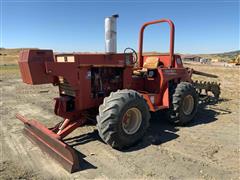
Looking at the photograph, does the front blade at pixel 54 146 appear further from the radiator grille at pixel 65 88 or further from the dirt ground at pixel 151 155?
the radiator grille at pixel 65 88

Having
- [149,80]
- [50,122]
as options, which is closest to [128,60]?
[149,80]

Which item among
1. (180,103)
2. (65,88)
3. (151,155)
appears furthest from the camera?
(180,103)

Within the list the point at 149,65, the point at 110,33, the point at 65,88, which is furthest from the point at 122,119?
the point at 149,65

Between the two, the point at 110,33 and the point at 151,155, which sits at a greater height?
the point at 110,33

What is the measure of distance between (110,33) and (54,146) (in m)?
2.47

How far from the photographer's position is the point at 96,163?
406 centimetres

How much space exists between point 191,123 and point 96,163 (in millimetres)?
3280

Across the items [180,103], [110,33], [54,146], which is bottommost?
[54,146]

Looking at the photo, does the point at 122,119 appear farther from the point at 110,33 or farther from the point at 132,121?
the point at 110,33

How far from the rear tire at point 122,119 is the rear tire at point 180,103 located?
1250 mm

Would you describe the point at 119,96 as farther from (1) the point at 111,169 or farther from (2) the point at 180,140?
(2) the point at 180,140

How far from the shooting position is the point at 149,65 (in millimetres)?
6613

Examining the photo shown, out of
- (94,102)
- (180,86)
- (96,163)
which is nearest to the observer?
(96,163)

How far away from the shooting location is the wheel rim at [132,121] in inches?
186
